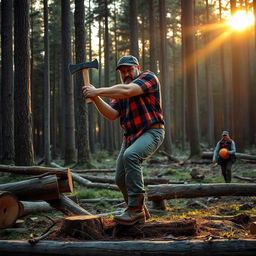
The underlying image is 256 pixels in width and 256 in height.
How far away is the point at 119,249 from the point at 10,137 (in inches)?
554

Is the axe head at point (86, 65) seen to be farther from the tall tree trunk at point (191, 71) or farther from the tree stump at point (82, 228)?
the tall tree trunk at point (191, 71)

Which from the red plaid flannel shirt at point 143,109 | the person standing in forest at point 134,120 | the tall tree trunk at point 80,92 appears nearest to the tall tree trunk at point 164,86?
the tall tree trunk at point 80,92

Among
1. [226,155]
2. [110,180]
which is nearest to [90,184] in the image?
[110,180]

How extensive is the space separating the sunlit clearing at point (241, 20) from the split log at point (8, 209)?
64.0 ft

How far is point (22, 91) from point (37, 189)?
274 inches

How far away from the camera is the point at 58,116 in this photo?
44.5m

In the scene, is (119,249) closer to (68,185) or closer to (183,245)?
(183,245)

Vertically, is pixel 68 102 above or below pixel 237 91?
below

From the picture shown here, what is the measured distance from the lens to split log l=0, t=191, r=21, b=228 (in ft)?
20.8

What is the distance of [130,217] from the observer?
484 cm

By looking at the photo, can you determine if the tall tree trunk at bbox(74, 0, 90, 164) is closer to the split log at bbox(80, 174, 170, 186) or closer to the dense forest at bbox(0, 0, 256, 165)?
the dense forest at bbox(0, 0, 256, 165)

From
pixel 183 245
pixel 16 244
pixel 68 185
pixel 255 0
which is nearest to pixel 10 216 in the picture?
pixel 68 185

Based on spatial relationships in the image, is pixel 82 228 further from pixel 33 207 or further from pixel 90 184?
pixel 90 184

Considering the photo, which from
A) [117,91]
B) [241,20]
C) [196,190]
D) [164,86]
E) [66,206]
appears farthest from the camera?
[241,20]
